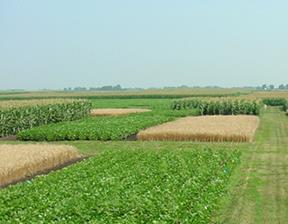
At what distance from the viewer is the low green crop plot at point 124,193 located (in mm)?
13195

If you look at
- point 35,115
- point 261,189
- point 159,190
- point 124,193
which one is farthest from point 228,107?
point 124,193

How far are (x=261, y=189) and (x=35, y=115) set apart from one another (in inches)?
1223

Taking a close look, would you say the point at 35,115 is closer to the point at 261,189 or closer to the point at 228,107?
the point at 228,107

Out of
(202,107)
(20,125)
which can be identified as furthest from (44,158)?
(202,107)

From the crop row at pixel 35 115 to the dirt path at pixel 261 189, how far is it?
20.9 metres

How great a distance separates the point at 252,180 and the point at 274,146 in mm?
12136

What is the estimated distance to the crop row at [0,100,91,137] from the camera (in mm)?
41688

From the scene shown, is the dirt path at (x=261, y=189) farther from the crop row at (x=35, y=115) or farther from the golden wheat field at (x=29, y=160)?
the crop row at (x=35, y=115)

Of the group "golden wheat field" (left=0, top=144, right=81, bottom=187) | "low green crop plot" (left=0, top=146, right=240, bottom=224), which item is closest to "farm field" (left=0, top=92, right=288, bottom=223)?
"low green crop plot" (left=0, top=146, right=240, bottom=224)

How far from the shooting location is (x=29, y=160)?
72.5 feet

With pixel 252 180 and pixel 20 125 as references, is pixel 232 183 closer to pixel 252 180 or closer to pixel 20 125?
pixel 252 180

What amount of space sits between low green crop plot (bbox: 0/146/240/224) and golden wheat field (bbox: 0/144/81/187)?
1916mm

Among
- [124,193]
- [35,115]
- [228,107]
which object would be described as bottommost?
[228,107]

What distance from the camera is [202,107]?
217ft
